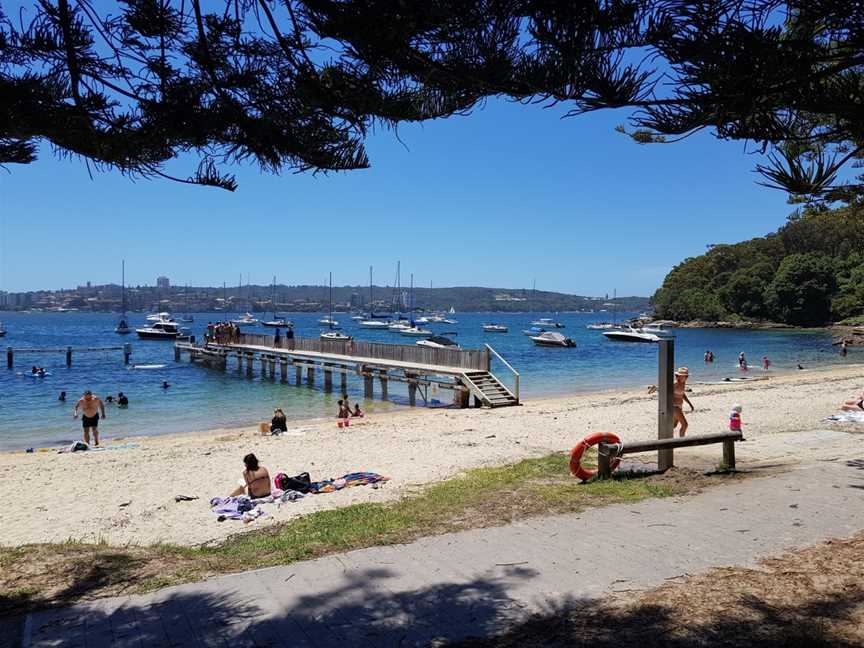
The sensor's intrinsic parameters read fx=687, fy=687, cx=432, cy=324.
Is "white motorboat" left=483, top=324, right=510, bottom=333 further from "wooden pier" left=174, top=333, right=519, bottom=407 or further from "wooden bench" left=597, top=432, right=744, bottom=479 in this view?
"wooden bench" left=597, top=432, right=744, bottom=479

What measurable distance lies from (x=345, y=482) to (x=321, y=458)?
3.12 metres

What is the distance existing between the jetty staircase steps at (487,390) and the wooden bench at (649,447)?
1424cm

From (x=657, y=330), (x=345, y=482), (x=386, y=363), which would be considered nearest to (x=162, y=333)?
(x=386, y=363)

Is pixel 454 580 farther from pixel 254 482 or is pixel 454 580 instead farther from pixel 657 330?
pixel 657 330

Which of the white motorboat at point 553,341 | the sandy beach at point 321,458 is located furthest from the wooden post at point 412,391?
the white motorboat at point 553,341

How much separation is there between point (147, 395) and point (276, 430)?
16.4 meters

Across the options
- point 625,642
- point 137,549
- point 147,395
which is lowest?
point 147,395

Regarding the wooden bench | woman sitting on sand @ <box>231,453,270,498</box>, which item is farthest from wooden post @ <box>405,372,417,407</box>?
the wooden bench

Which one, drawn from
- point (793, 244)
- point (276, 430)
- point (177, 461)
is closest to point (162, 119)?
point (177, 461)

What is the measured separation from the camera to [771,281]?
104 metres

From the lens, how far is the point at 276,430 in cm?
1908

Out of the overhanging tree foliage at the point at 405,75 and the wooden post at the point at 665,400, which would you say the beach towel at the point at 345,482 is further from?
the overhanging tree foliage at the point at 405,75

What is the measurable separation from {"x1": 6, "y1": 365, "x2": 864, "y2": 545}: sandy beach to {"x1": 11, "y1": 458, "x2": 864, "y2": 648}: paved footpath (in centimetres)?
262

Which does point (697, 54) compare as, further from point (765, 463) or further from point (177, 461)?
point (177, 461)
